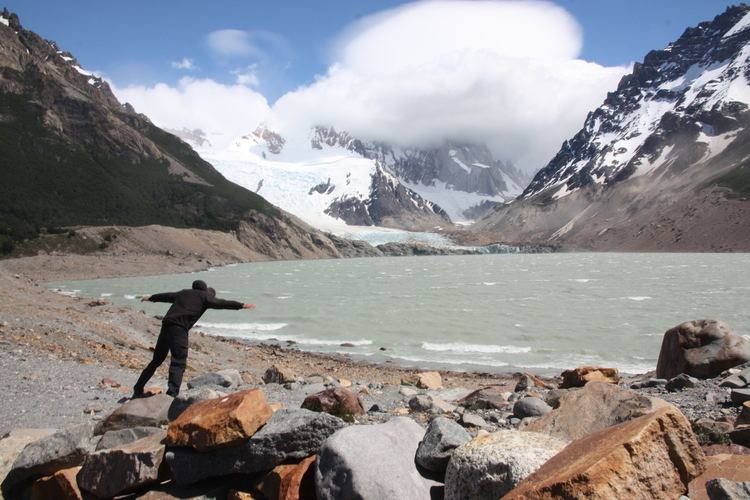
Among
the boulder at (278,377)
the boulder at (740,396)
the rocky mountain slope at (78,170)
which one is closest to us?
the boulder at (740,396)

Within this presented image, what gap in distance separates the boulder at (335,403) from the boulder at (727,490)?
204 inches

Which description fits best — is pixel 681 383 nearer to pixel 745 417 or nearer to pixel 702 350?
pixel 702 350

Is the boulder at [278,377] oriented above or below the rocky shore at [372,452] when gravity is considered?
below

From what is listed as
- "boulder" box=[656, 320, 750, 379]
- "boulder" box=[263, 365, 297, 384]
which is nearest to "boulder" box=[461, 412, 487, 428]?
"boulder" box=[263, 365, 297, 384]

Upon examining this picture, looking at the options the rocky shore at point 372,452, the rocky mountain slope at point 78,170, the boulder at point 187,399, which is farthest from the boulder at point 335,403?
the rocky mountain slope at point 78,170

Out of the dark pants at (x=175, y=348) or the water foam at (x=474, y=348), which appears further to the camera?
the water foam at (x=474, y=348)

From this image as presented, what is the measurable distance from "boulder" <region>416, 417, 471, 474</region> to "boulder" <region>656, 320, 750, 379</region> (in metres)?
11.5

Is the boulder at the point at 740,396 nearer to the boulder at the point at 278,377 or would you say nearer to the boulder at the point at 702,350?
the boulder at the point at 702,350

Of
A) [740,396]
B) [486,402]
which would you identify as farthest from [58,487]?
[740,396]

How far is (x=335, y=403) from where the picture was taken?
8.91m

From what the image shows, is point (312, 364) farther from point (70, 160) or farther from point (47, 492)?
point (70, 160)

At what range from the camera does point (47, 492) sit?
669cm

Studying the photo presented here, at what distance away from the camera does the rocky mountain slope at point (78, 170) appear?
138625 millimetres

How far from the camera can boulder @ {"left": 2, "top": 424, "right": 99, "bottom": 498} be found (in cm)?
679
